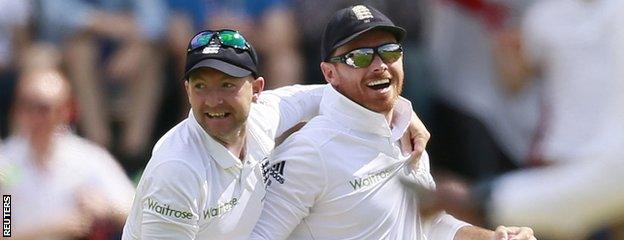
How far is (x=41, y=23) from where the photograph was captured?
6945 mm

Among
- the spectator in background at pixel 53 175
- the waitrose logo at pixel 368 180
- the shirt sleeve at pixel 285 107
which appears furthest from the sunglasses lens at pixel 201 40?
the spectator in background at pixel 53 175

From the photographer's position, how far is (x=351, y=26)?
5.44 metres

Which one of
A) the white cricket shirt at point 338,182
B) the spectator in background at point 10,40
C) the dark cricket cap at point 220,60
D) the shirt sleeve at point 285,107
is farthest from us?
the spectator in background at point 10,40

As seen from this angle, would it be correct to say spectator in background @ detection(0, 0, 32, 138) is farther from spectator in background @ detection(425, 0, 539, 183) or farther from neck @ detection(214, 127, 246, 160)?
neck @ detection(214, 127, 246, 160)

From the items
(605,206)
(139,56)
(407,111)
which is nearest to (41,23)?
(139,56)

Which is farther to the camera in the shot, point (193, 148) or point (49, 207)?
point (49, 207)

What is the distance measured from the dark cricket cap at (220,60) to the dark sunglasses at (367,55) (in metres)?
0.32

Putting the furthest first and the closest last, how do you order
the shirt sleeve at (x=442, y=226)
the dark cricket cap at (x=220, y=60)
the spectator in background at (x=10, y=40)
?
the spectator in background at (x=10, y=40), the shirt sleeve at (x=442, y=226), the dark cricket cap at (x=220, y=60)

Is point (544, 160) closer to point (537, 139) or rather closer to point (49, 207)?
point (537, 139)

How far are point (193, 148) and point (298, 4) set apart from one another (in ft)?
6.45

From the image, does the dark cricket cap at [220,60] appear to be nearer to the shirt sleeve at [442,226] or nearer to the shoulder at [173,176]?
the shoulder at [173,176]

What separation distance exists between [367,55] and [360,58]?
0.02m

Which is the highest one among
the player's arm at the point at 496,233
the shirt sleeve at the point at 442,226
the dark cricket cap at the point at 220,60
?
the dark cricket cap at the point at 220,60

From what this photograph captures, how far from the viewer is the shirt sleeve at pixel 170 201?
5109mm
